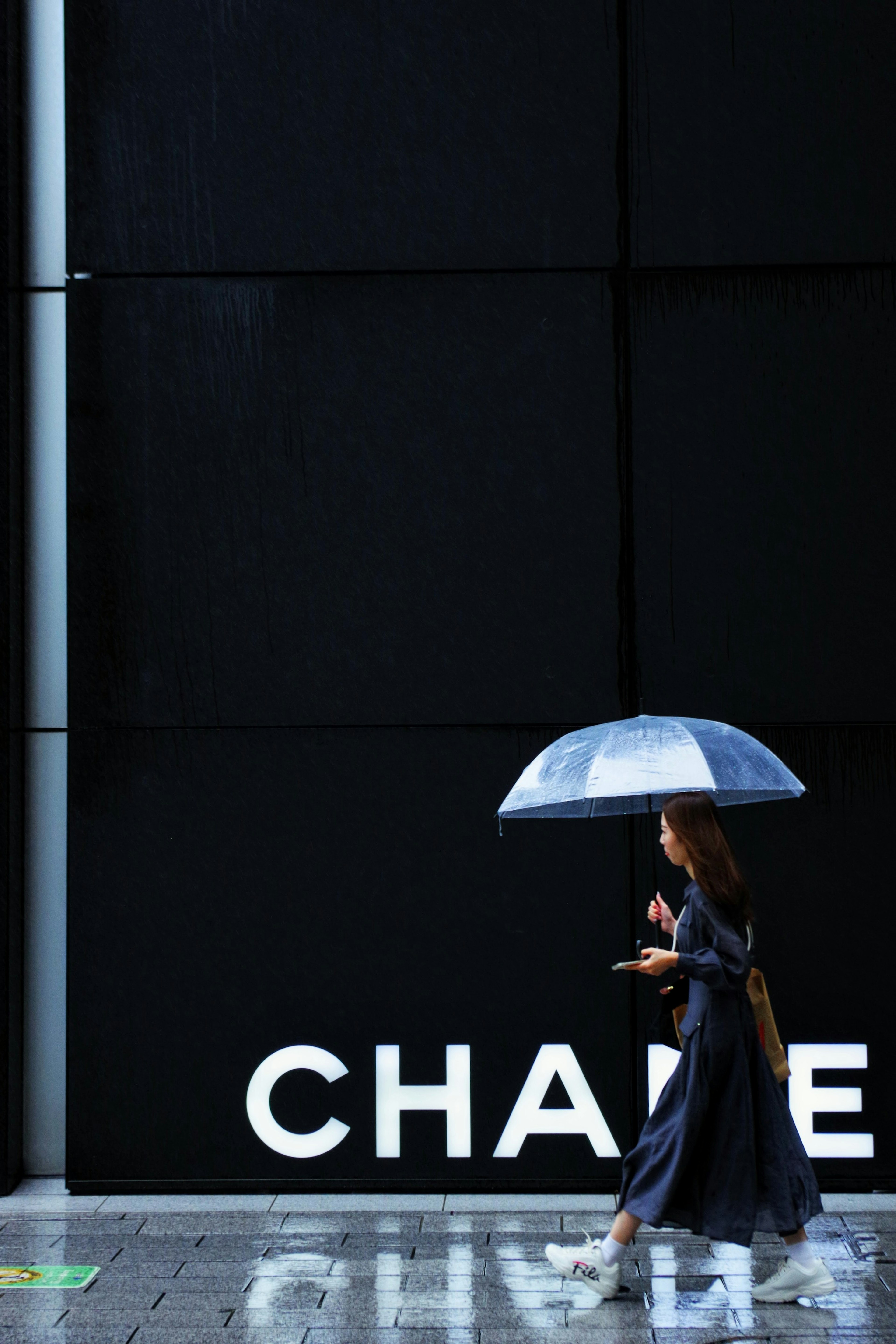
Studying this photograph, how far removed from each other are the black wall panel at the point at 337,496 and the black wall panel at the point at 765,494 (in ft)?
0.86

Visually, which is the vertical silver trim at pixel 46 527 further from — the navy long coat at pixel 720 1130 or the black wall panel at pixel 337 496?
the navy long coat at pixel 720 1130

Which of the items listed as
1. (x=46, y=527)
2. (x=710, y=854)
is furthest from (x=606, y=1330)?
(x=46, y=527)

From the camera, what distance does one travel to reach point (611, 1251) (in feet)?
14.6

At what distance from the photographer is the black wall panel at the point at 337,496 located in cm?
607

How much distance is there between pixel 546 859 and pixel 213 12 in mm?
4515

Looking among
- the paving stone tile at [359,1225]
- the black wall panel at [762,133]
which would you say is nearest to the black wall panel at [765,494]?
the black wall panel at [762,133]

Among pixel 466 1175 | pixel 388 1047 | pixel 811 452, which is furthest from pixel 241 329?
pixel 466 1175

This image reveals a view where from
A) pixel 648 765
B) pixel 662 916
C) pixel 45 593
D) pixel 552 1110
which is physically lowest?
pixel 552 1110

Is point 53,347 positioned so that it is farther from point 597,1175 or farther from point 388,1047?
point 597,1175

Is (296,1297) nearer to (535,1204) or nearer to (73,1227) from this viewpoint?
(73,1227)

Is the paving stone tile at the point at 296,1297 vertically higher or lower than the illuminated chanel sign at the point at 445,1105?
lower

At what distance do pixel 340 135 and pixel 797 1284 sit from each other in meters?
5.44

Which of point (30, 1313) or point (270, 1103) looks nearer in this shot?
point (30, 1313)

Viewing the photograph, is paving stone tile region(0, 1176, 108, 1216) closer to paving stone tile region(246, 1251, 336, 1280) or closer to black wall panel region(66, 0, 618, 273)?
paving stone tile region(246, 1251, 336, 1280)
